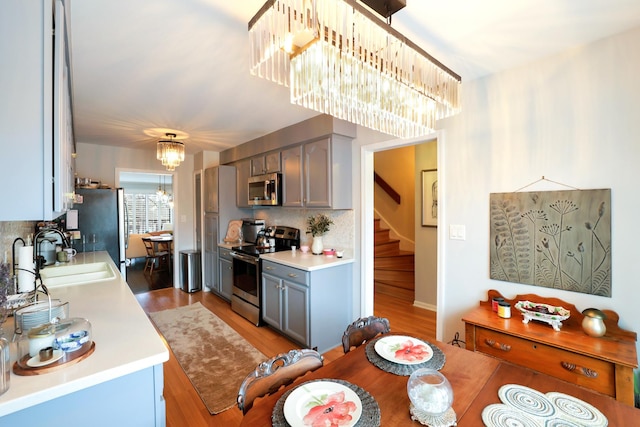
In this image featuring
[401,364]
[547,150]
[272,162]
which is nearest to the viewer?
[401,364]

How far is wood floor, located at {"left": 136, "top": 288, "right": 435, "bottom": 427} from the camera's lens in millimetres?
2031

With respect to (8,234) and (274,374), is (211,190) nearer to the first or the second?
(8,234)

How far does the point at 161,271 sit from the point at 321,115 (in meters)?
5.81

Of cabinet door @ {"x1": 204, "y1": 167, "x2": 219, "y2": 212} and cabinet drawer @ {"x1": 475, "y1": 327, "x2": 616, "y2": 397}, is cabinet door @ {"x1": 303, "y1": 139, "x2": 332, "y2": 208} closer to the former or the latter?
cabinet drawer @ {"x1": 475, "y1": 327, "x2": 616, "y2": 397}

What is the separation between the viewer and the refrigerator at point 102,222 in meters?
3.73

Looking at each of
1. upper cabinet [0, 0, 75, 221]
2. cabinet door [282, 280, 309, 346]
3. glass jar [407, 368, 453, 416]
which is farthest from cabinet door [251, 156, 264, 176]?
glass jar [407, 368, 453, 416]

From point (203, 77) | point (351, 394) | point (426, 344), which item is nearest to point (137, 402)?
point (351, 394)

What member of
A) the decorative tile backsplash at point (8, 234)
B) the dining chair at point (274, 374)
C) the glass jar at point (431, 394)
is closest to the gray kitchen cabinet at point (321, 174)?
the dining chair at point (274, 374)

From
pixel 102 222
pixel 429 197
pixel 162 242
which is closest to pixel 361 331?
pixel 429 197

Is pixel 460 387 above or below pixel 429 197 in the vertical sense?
below

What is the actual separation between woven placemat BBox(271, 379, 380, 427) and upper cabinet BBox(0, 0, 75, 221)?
960 mm

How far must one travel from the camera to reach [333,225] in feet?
11.2

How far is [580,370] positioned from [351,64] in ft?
6.58

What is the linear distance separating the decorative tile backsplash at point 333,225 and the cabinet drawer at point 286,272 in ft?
2.24
